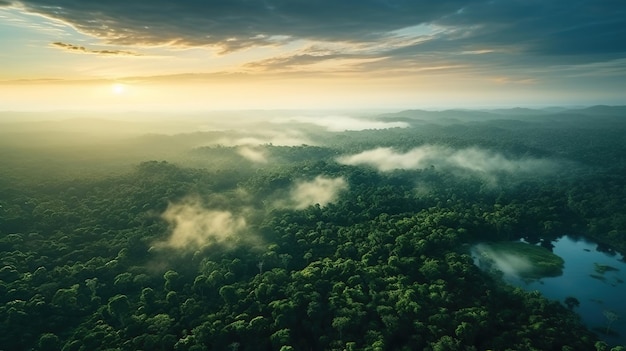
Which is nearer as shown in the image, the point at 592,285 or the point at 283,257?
the point at 283,257

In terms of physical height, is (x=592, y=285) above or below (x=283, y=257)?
below

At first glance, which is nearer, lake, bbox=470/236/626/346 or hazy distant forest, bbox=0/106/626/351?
hazy distant forest, bbox=0/106/626/351

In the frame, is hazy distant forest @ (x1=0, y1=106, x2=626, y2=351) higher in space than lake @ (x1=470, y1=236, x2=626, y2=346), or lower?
higher

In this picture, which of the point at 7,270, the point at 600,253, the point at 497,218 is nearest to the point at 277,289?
the point at 7,270

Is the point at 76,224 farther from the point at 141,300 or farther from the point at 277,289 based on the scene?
the point at 277,289

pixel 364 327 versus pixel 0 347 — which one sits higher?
pixel 364 327
